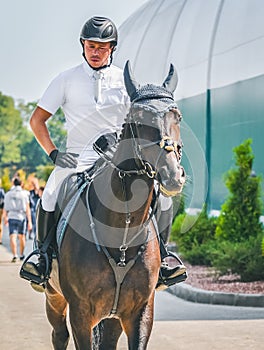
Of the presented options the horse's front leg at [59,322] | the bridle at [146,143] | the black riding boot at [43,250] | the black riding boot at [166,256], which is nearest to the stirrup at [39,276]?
the black riding boot at [43,250]

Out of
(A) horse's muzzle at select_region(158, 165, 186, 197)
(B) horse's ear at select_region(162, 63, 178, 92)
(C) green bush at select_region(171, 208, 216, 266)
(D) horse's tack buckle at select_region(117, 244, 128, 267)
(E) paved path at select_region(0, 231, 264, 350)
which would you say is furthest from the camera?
(C) green bush at select_region(171, 208, 216, 266)

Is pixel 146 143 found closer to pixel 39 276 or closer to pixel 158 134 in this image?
pixel 158 134

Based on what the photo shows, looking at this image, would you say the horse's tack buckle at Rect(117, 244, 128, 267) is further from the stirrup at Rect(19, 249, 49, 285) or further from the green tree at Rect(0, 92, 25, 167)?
the green tree at Rect(0, 92, 25, 167)

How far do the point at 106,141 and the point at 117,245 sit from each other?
726 mm

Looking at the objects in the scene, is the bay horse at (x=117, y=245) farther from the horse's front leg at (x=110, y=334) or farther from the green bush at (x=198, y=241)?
the green bush at (x=198, y=241)

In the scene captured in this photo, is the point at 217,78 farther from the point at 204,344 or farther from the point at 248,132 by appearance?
the point at 204,344

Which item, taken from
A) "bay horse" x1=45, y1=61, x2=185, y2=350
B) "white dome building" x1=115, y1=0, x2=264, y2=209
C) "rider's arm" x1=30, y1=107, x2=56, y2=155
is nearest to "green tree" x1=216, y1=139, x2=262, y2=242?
"white dome building" x1=115, y1=0, x2=264, y2=209

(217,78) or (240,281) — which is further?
(217,78)

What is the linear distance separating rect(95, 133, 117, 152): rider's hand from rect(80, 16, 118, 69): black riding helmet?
75 cm

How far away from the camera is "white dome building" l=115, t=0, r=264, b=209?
2048 cm

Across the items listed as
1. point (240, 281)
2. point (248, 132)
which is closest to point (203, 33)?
point (248, 132)

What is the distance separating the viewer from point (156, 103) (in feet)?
16.1

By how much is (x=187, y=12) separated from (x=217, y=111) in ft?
17.0

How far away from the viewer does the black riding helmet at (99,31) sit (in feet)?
19.6
